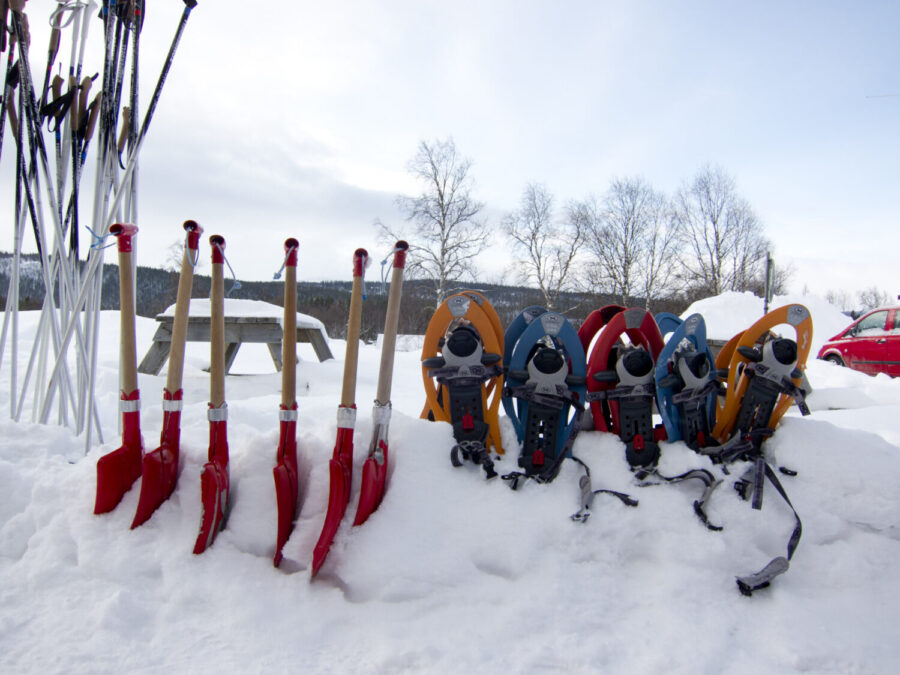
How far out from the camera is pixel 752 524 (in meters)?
1.61

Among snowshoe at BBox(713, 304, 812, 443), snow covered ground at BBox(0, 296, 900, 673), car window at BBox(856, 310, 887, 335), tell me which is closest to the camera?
snow covered ground at BBox(0, 296, 900, 673)

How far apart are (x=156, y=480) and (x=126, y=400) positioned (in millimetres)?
292

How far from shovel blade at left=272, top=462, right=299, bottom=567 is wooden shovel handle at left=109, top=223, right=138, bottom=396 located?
0.61 m

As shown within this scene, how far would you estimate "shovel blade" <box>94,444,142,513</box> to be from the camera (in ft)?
4.99

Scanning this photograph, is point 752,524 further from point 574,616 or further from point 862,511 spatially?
point 574,616

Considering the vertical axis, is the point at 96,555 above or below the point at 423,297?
below

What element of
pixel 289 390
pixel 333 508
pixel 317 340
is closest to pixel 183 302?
pixel 289 390

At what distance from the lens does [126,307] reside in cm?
165

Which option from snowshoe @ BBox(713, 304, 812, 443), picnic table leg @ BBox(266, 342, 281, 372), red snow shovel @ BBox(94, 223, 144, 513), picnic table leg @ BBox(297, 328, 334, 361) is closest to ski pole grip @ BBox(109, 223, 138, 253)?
red snow shovel @ BBox(94, 223, 144, 513)

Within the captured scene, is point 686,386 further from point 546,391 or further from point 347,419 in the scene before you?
point 347,419

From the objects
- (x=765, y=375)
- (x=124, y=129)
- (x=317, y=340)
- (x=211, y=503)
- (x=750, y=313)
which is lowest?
(x=211, y=503)

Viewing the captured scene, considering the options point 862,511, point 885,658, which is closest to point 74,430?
point 885,658

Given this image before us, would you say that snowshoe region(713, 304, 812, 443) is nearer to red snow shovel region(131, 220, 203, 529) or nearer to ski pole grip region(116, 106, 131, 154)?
red snow shovel region(131, 220, 203, 529)

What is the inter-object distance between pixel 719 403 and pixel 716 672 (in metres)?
1.25
